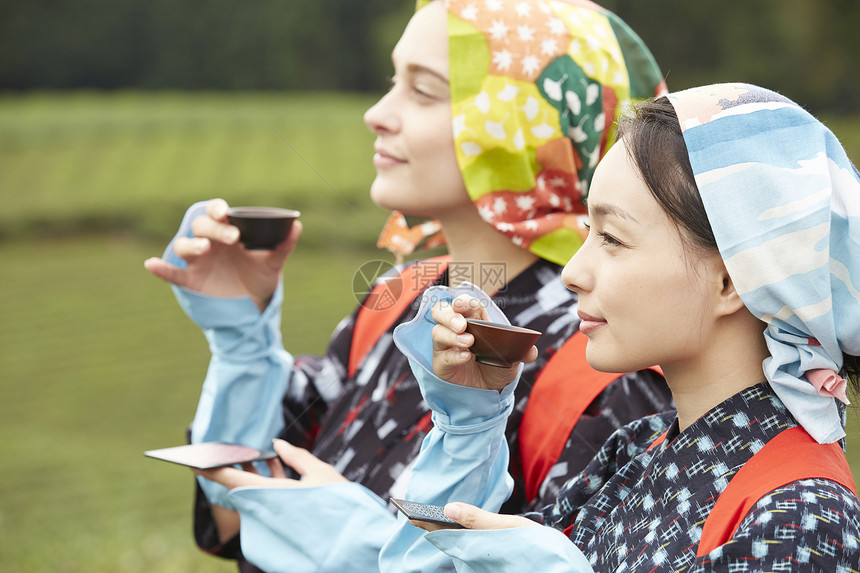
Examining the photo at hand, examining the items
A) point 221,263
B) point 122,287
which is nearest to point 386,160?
point 221,263

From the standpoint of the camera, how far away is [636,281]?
123 cm

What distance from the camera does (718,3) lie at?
1559 centimetres

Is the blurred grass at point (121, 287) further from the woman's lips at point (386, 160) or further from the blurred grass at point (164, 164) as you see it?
the woman's lips at point (386, 160)

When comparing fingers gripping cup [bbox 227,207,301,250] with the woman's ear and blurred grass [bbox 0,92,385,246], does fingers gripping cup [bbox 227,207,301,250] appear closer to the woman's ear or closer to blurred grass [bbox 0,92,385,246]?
the woman's ear

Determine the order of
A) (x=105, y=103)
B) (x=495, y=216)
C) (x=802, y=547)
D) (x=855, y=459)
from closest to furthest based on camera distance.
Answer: (x=802, y=547) < (x=495, y=216) < (x=855, y=459) < (x=105, y=103)

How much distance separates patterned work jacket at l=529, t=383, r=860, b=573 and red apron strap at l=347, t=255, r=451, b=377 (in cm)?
65

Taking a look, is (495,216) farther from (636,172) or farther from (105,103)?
(105,103)

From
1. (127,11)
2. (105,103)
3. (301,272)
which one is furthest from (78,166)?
(127,11)

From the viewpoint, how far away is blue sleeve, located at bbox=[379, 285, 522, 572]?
4.58 ft

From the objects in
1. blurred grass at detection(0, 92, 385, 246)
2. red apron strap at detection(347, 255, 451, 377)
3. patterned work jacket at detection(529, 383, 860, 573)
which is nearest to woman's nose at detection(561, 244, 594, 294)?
patterned work jacket at detection(529, 383, 860, 573)

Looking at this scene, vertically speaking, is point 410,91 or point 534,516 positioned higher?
point 410,91

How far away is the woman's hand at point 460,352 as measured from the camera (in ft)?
4.30

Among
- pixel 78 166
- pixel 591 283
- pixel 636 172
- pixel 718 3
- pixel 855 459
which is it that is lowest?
pixel 78 166

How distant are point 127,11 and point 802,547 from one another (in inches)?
836
